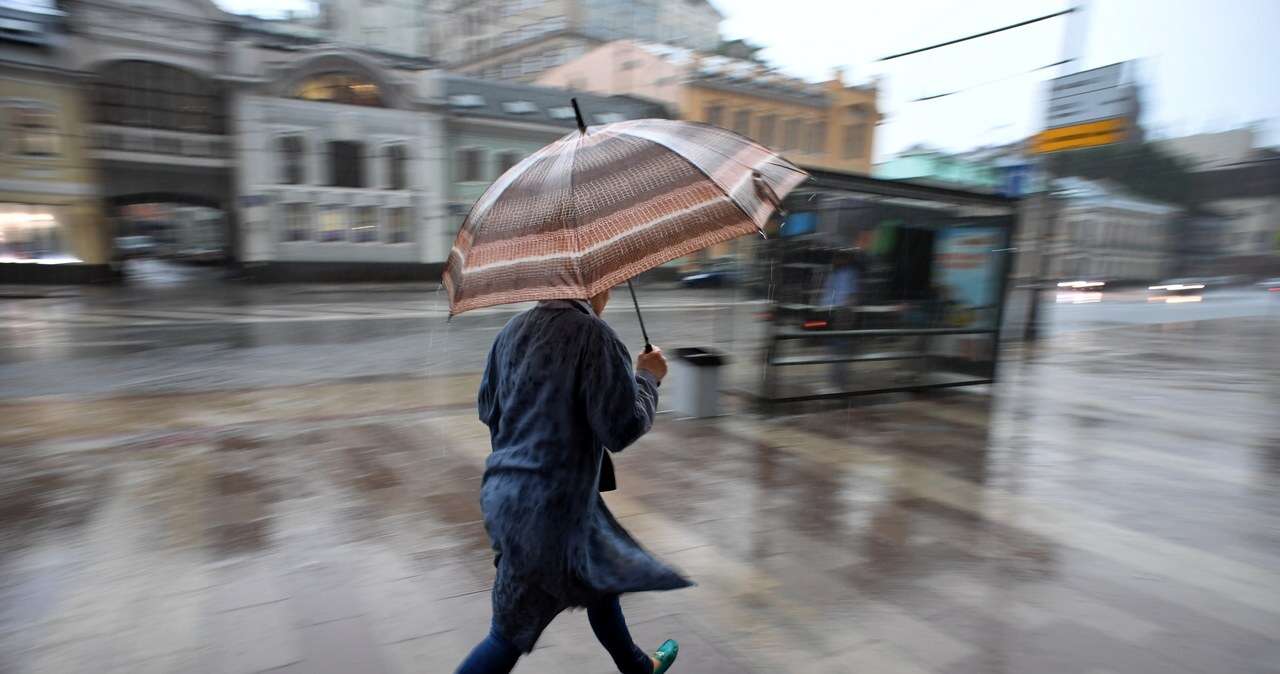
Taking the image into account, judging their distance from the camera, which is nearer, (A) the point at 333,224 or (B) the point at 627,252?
(B) the point at 627,252

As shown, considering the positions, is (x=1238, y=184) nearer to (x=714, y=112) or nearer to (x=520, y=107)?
(x=714, y=112)

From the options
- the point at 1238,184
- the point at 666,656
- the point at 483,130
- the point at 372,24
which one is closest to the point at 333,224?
the point at 483,130

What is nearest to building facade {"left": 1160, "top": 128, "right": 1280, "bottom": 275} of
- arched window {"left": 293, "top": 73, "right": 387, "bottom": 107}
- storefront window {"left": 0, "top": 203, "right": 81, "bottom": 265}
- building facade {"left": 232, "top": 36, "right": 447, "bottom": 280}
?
building facade {"left": 232, "top": 36, "right": 447, "bottom": 280}

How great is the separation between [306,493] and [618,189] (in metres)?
3.92

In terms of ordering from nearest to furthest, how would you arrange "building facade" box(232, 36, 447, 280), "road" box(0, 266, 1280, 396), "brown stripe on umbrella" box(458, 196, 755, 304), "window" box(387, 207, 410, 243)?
"brown stripe on umbrella" box(458, 196, 755, 304), "road" box(0, 266, 1280, 396), "building facade" box(232, 36, 447, 280), "window" box(387, 207, 410, 243)

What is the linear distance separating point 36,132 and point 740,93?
92.7 ft

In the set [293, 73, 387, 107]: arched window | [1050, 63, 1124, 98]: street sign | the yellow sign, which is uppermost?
[293, 73, 387, 107]: arched window

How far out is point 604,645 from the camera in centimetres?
239

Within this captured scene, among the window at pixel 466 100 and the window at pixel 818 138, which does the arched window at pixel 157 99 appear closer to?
the window at pixel 466 100

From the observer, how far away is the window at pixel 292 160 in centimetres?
2684

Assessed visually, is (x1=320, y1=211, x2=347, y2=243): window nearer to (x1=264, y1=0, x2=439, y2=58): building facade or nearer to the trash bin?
(x1=264, y1=0, x2=439, y2=58): building facade

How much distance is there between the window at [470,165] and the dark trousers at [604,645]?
2963 cm

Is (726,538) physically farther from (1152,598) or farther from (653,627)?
(1152,598)

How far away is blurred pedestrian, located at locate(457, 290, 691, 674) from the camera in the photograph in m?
1.92
